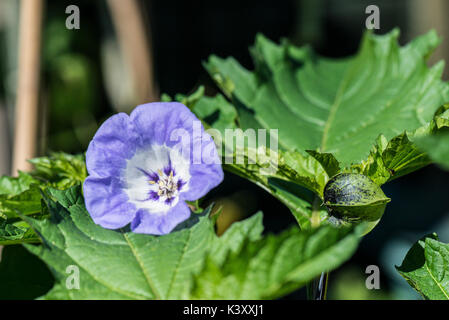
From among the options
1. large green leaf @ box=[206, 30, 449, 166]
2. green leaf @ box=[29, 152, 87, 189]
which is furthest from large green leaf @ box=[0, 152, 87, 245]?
large green leaf @ box=[206, 30, 449, 166]

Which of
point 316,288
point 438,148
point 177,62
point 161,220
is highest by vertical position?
point 177,62

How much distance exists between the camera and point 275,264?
62 cm

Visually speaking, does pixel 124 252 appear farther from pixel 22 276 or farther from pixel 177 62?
pixel 177 62

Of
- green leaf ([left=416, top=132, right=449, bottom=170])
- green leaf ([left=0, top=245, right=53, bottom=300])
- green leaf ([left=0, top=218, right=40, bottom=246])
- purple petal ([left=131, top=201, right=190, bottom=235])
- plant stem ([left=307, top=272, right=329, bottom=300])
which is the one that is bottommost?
plant stem ([left=307, top=272, right=329, bottom=300])

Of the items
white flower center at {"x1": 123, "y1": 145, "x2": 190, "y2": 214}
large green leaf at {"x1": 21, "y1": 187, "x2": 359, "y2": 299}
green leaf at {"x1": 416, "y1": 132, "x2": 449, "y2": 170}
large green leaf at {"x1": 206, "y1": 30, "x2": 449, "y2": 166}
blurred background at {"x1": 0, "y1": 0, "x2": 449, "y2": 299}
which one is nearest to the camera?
green leaf at {"x1": 416, "y1": 132, "x2": 449, "y2": 170}

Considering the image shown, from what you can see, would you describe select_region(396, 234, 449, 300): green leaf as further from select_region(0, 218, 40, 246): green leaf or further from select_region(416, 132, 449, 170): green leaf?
select_region(0, 218, 40, 246): green leaf

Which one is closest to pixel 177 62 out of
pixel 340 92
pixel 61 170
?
pixel 340 92

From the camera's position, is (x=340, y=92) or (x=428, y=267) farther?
(x=340, y=92)

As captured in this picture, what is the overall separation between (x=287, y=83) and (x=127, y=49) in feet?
2.17

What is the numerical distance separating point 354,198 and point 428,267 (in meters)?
0.22

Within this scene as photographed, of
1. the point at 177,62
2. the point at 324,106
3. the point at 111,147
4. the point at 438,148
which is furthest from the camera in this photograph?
the point at 177,62

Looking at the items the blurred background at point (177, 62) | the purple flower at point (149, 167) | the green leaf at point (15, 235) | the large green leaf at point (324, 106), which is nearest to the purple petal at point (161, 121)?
the purple flower at point (149, 167)

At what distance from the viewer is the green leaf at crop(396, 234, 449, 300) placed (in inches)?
33.1

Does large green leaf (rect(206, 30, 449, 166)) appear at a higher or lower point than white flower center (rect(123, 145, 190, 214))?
higher
